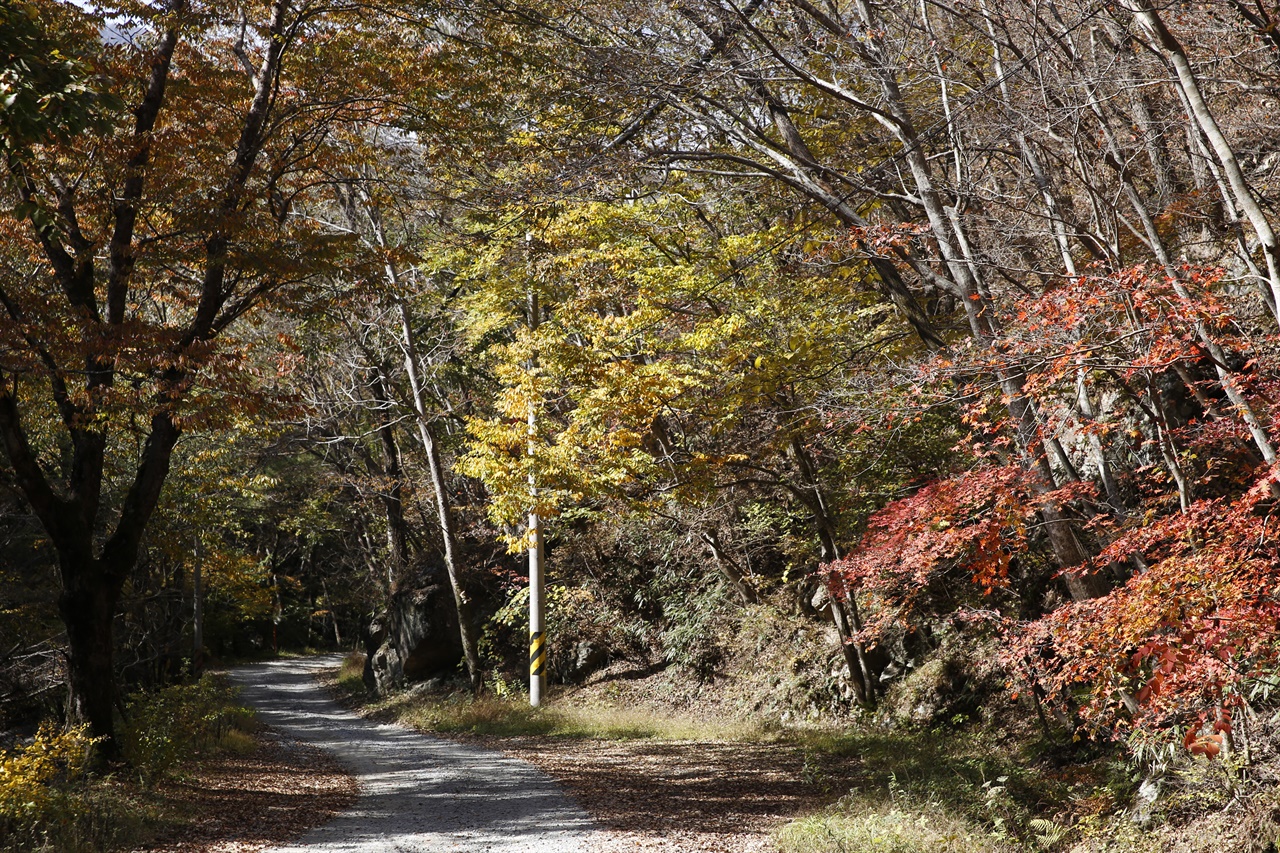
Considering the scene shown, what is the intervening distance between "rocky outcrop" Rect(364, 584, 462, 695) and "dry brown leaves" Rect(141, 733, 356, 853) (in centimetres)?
818

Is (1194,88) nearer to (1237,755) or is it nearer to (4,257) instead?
(1237,755)

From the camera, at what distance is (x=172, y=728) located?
443 inches

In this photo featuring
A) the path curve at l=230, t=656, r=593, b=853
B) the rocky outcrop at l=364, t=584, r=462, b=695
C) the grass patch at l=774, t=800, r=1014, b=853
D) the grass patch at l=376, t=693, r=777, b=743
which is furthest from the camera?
the rocky outcrop at l=364, t=584, r=462, b=695

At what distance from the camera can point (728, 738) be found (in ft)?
43.0

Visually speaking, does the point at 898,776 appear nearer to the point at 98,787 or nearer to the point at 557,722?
the point at 557,722

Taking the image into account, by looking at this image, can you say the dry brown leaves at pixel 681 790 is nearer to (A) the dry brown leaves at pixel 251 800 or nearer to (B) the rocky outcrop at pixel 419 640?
(A) the dry brown leaves at pixel 251 800

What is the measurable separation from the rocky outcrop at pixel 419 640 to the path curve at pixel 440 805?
4804mm

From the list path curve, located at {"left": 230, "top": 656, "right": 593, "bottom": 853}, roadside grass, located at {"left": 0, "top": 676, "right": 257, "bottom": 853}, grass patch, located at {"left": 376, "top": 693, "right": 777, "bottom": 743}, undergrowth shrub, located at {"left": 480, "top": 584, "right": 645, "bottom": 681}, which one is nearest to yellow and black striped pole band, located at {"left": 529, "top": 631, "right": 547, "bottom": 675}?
grass patch, located at {"left": 376, "top": 693, "right": 777, "bottom": 743}

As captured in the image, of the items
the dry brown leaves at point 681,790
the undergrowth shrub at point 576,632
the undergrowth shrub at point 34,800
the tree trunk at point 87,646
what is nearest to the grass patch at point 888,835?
the dry brown leaves at point 681,790

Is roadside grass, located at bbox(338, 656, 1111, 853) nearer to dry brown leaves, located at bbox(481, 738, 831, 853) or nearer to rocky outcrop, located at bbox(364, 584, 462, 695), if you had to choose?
dry brown leaves, located at bbox(481, 738, 831, 853)

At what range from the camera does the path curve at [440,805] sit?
749cm

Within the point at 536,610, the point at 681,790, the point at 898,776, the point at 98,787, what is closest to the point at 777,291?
the point at 898,776

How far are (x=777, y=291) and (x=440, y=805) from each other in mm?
7482

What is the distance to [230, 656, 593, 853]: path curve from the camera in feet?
24.6
